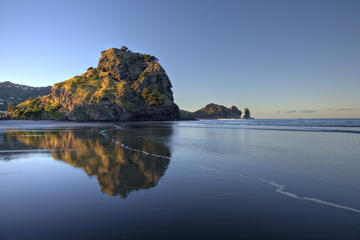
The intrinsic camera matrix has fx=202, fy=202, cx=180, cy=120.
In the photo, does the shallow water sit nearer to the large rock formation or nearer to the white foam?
the white foam

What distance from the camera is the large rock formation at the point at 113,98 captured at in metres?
157

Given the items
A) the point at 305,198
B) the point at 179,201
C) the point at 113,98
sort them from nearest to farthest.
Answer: the point at 179,201
the point at 305,198
the point at 113,98

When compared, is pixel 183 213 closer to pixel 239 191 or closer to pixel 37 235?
pixel 239 191

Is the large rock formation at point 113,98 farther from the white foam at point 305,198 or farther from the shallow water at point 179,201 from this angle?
the white foam at point 305,198

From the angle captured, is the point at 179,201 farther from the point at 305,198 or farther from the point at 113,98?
the point at 113,98

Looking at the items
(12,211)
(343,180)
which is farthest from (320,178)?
(12,211)

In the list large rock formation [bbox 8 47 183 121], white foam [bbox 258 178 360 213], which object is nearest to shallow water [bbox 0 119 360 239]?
white foam [bbox 258 178 360 213]

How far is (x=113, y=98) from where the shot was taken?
16112 cm

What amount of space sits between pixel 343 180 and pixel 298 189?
2.71m

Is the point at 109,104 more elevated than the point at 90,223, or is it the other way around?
the point at 109,104

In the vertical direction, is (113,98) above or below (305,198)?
above

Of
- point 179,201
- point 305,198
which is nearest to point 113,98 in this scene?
point 179,201

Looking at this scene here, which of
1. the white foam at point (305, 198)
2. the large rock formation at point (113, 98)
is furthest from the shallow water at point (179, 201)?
the large rock formation at point (113, 98)

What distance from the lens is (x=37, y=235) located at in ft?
14.2
